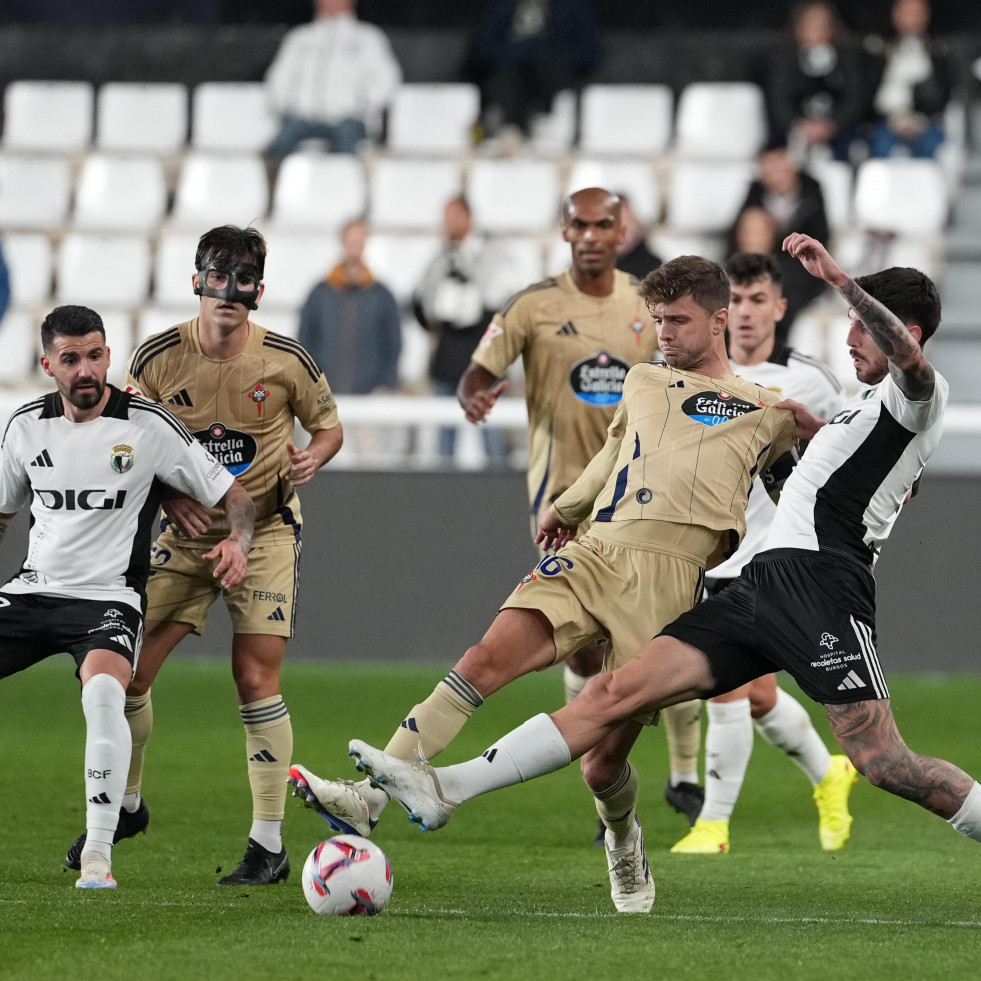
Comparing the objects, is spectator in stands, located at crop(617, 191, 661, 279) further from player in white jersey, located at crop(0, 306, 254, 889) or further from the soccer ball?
the soccer ball

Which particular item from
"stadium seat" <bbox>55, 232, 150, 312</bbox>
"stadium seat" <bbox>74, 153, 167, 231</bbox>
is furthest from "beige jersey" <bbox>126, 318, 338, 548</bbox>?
"stadium seat" <bbox>74, 153, 167, 231</bbox>

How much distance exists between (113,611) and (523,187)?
30.9 ft

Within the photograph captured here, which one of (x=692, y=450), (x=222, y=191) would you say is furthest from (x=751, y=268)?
(x=222, y=191)

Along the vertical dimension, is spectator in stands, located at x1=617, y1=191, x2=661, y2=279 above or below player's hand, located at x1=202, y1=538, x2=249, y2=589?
above

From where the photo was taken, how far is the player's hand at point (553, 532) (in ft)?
18.6

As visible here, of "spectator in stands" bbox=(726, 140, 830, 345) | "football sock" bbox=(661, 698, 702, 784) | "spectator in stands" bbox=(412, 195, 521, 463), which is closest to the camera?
"football sock" bbox=(661, 698, 702, 784)

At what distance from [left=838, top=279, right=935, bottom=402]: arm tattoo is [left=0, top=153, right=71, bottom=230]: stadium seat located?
11212mm

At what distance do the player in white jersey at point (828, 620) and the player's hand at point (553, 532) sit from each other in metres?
0.66

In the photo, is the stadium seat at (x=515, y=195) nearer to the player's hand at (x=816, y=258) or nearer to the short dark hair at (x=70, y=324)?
the short dark hair at (x=70, y=324)

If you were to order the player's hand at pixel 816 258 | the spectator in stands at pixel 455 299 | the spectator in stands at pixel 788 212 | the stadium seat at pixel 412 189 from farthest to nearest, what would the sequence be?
the stadium seat at pixel 412 189 → the spectator in stands at pixel 788 212 → the spectator in stands at pixel 455 299 → the player's hand at pixel 816 258

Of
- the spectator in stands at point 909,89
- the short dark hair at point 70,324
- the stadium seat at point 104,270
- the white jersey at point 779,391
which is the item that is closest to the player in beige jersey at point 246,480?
the short dark hair at point 70,324

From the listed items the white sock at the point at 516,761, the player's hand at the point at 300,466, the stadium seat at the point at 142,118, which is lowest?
the white sock at the point at 516,761

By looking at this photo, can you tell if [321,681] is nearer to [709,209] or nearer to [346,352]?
[346,352]

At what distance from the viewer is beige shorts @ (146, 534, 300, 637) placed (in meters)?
6.03
